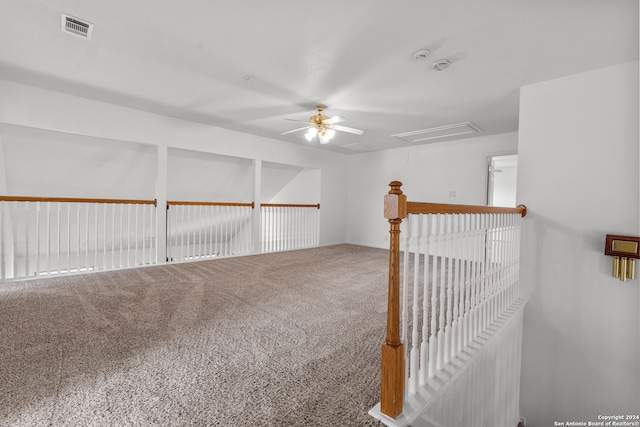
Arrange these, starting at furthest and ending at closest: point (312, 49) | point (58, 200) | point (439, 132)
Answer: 1. point (439, 132)
2. point (58, 200)
3. point (312, 49)

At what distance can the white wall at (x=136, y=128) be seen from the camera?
3467 millimetres

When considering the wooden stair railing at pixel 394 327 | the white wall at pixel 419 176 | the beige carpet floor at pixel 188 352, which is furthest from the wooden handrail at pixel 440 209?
the white wall at pixel 419 176

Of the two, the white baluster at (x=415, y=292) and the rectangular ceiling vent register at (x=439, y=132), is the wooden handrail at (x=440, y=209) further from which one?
the rectangular ceiling vent register at (x=439, y=132)

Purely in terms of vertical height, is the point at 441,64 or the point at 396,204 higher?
the point at 441,64

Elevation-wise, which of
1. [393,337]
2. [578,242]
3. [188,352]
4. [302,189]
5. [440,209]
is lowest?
[188,352]

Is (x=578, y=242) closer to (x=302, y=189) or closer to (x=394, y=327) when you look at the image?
(x=394, y=327)

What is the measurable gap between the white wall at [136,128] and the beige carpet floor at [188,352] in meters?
2.01

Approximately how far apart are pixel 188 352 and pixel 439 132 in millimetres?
5152

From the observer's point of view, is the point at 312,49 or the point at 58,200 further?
the point at 58,200

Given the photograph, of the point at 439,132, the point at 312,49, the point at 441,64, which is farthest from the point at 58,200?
the point at 439,132

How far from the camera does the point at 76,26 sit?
2.30 metres

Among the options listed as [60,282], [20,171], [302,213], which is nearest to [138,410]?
[60,282]

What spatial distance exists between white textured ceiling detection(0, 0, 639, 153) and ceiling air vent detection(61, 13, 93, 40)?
0.06m

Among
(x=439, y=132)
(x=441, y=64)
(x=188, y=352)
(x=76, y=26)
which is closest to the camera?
(x=188, y=352)
